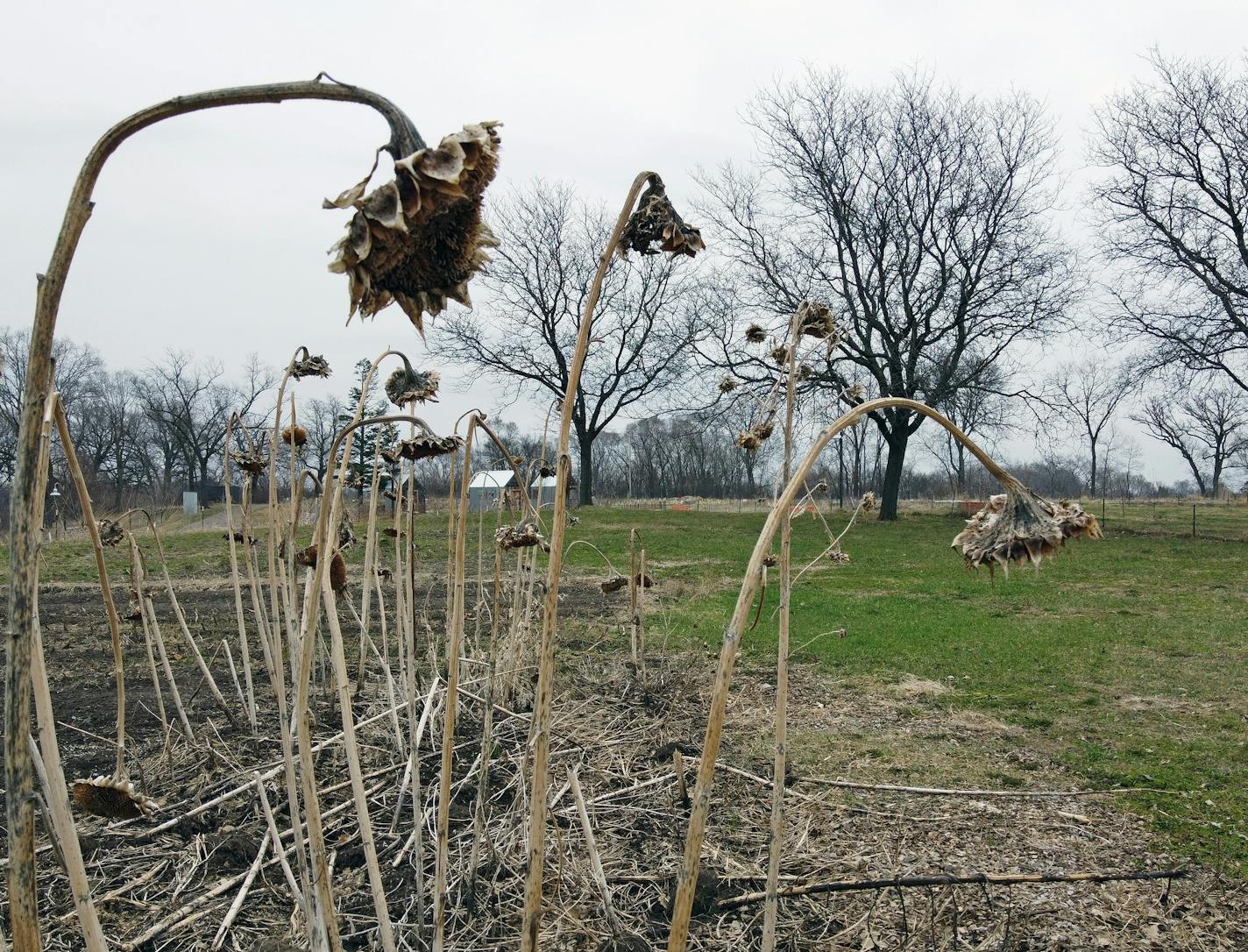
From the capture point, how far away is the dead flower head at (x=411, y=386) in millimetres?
1939

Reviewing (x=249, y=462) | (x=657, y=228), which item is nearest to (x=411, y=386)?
(x=657, y=228)

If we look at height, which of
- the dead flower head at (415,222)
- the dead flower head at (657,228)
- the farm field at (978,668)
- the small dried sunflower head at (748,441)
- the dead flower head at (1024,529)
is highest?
the dead flower head at (657,228)

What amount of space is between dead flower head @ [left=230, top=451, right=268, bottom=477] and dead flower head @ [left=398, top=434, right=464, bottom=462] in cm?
115

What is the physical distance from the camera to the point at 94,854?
8.79 feet

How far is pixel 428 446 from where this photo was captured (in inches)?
72.2

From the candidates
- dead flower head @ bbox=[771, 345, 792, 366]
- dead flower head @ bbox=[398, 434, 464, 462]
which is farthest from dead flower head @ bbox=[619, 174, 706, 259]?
dead flower head @ bbox=[771, 345, 792, 366]

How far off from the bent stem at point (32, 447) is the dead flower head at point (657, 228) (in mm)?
536

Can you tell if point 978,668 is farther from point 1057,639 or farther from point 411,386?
point 411,386

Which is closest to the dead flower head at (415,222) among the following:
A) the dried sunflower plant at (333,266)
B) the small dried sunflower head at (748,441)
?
the dried sunflower plant at (333,266)

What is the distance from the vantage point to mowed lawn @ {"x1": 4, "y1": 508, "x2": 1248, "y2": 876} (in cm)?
410

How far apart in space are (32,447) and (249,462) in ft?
7.42

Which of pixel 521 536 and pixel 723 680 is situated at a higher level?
pixel 521 536

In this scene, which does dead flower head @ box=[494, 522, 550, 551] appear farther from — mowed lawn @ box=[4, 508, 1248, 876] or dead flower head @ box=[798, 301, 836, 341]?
dead flower head @ box=[798, 301, 836, 341]

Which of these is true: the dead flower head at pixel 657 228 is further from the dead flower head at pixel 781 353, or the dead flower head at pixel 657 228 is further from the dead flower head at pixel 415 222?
the dead flower head at pixel 781 353
